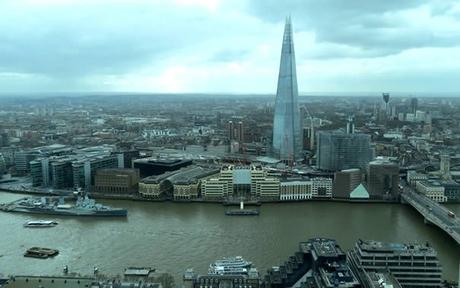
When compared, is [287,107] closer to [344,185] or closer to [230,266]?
[344,185]

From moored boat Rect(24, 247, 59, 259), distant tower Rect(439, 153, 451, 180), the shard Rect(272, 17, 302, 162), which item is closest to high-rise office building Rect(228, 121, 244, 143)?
the shard Rect(272, 17, 302, 162)

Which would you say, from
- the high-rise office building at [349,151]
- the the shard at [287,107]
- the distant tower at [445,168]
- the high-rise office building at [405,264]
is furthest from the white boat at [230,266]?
the the shard at [287,107]

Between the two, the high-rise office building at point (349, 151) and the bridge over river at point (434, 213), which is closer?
the bridge over river at point (434, 213)

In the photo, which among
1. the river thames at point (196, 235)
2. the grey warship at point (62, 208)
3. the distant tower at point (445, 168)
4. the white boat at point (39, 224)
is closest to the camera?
the river thames at point (196, 235)

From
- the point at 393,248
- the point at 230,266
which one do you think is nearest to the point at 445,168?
the point at 393,248

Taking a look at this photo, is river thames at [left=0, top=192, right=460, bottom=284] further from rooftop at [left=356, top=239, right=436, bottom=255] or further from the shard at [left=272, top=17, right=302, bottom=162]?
the shard at [left=272, top=17, right=302, bottom=162]

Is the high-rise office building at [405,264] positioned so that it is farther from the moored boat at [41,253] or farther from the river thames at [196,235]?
the moored boat at [41,253]
